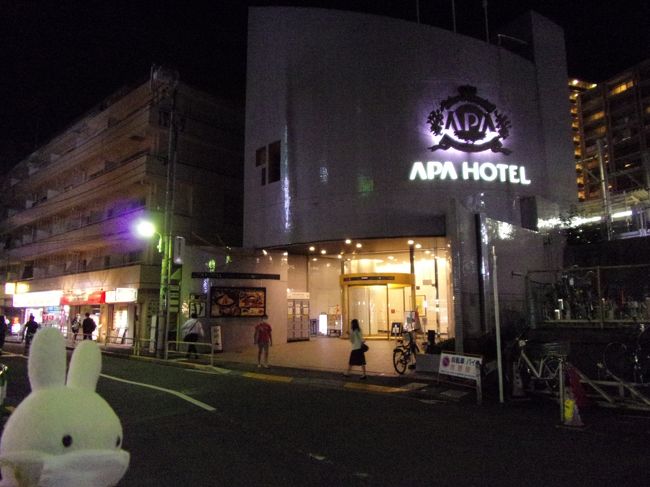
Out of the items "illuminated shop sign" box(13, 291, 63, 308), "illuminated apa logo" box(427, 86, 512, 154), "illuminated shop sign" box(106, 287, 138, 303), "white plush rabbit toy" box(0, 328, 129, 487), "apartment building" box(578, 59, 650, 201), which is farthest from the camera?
"apartment building" box(578, 59, 650, 201)

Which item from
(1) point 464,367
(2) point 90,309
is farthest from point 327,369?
(2) point 90,309

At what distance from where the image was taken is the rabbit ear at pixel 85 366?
3.05 metres

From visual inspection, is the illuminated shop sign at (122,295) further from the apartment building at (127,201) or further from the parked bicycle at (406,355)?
the parked bicycle at (406,355)

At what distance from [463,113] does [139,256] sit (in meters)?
19.3

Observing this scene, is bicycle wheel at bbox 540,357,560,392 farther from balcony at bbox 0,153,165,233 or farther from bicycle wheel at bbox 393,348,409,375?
balcony at bbox 0,153,165,233

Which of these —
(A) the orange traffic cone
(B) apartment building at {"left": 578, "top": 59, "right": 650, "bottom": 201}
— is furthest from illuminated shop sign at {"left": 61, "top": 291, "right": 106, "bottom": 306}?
(B) apartment building at {"left": 578, "top": 59, "right": 650, "bottom": 201}

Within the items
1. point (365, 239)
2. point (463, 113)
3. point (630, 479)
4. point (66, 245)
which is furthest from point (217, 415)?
point (66, 245)

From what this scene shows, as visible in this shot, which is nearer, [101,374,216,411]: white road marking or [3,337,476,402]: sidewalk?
[101,374,216,411]: white road marking

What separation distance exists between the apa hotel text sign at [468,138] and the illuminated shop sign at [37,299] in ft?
89.8

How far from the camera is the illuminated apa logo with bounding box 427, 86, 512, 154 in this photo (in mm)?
22578

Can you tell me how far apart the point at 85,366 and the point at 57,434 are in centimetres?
47

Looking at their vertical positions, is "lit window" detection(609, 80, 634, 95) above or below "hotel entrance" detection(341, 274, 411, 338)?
above

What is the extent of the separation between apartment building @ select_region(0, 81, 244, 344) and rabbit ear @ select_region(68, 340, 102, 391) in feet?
68.1

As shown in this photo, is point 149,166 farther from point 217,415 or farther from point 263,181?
point 217,415
